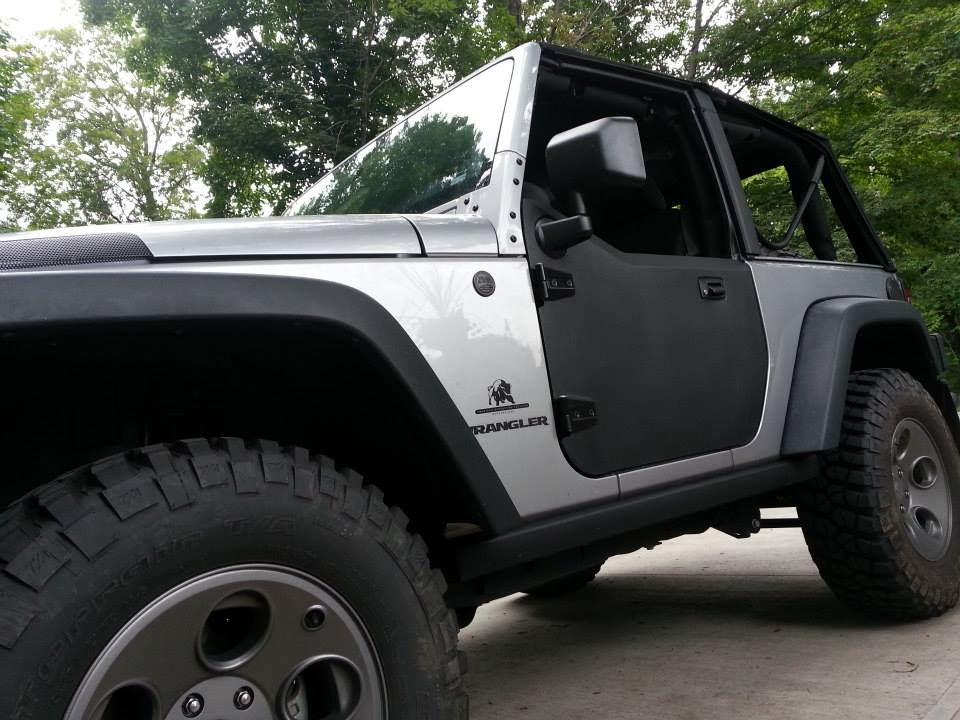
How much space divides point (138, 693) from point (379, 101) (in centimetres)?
1439

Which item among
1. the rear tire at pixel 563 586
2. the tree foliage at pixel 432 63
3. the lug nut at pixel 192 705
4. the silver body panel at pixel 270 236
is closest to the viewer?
the lug nut at pixel 192 705

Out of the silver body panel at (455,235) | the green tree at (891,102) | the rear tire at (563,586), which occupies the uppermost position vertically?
the green tree at (891,102)

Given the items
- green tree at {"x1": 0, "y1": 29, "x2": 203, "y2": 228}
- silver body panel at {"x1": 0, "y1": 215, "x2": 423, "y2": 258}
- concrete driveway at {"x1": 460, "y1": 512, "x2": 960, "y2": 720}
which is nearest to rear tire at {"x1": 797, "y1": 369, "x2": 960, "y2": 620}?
concrete driveway at {"x1": 460, "y1": 512, "x2": 960, "y2": 720}

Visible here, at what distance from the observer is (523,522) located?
76.6 inches

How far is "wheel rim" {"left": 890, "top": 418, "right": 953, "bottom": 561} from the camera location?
320 centimetres

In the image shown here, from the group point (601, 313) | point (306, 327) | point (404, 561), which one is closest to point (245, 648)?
point (404, 561)

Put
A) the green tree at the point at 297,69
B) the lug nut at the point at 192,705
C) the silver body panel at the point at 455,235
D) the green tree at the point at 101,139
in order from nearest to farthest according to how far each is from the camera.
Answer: the lug nut at the point at 192,705 < the silver body panel at the point at 455,235 < the green tree at the point at 297,69 < the green tree at the point at 101,139

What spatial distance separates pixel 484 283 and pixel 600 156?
0.42 meters

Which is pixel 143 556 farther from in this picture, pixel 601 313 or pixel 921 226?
pixel 921 226

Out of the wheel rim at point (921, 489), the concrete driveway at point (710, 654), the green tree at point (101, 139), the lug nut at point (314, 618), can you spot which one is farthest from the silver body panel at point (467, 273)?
the green tree at point (101, 139)

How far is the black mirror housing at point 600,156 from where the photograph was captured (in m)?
1.99

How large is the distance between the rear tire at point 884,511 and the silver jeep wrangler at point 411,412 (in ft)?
0.04

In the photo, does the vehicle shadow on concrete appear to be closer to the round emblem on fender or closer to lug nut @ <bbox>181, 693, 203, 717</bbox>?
the round emblem on fender

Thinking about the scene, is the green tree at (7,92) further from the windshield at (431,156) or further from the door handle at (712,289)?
the door handle at (712,289)
